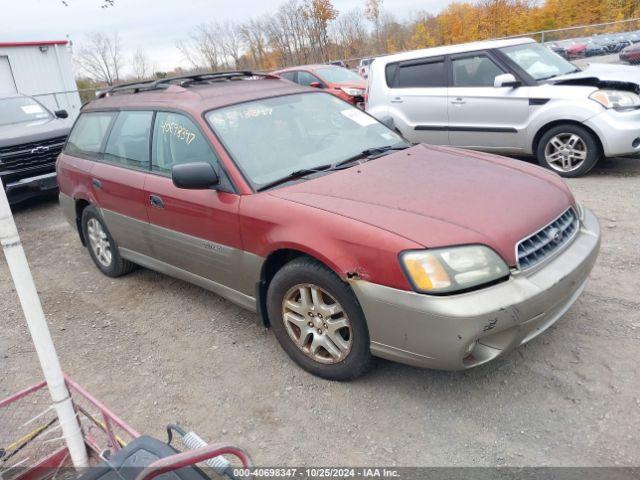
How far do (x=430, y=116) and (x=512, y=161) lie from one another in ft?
12.6

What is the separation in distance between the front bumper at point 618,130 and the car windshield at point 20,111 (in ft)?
28.0

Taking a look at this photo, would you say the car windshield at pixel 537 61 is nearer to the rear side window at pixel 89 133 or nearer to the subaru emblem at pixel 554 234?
the subaru emblem at pixel 554 234

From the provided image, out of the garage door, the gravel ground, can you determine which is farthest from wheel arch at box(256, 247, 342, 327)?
the garage door

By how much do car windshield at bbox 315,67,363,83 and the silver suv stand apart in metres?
4.32

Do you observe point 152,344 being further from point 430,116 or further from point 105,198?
point 430,116

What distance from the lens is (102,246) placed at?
15.6 ft

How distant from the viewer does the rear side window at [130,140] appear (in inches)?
152

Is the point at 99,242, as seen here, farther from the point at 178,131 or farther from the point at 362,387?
the point at 362,387

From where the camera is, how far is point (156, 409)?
291cm

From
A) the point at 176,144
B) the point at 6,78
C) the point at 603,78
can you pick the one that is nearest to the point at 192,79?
the point at 176,144

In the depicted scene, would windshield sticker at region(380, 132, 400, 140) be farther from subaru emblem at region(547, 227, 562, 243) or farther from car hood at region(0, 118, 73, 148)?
car hood at region(0, 118, 73, 148)

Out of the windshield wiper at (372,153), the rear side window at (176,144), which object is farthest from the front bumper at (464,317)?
the rear side window at (176,144)

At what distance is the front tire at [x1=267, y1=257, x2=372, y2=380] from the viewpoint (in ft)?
8.67

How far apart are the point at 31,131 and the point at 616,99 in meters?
8.15
